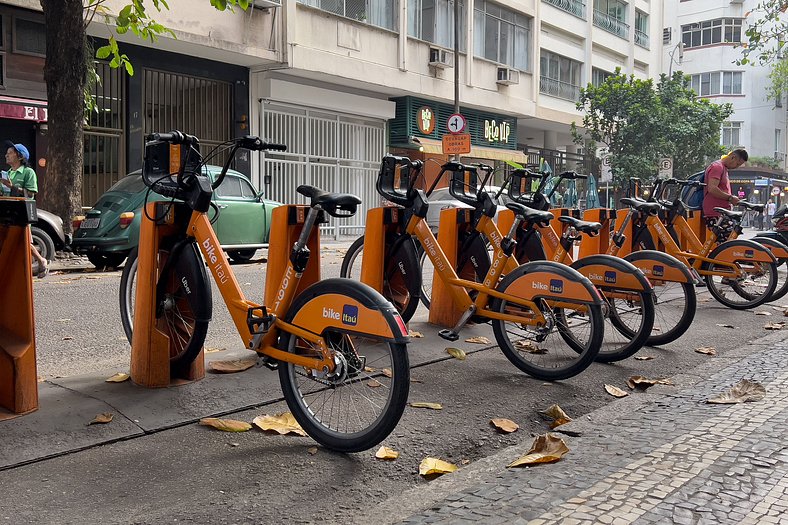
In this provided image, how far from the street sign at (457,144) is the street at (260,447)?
1498cm

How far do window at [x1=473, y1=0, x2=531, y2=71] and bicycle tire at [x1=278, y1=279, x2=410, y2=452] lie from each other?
79.9 feet

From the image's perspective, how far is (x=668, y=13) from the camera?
54281 mm

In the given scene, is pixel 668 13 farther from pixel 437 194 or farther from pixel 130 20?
pixel 130 20

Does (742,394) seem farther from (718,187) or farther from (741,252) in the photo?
(718,187)

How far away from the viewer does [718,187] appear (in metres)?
9.69

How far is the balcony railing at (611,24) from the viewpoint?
3550cm

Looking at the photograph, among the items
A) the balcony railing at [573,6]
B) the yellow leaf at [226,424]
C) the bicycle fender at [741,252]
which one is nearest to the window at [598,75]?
the balcony railing at [573,6]

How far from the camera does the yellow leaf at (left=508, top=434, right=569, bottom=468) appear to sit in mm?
3443

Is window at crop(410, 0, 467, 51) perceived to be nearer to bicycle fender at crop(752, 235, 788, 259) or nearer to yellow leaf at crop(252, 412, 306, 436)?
bicycle fender at crop(752, 235, 788, 259)

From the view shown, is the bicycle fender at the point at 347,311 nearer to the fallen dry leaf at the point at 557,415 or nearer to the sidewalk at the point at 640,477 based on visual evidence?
the sidewalk at the point at 640,477

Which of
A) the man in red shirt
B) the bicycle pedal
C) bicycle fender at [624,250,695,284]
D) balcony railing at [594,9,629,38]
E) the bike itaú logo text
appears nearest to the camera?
the bike itaú logo text

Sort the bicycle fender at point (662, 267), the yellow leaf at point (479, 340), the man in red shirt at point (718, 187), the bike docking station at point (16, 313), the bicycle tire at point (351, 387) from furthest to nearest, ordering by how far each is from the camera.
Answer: the man in red shirt at point (718, 187) < the bicycle fender at point (662, 267) < the yellow leaf at point (479, 340) < the bike docking station at point (16, 313) < the bicycle tire at point (351, 387)

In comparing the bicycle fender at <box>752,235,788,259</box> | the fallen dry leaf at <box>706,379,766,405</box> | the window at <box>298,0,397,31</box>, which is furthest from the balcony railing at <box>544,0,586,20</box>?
the fallen dry leaf at <box>706,379,766,405</box>

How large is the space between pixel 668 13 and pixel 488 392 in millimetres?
55946
